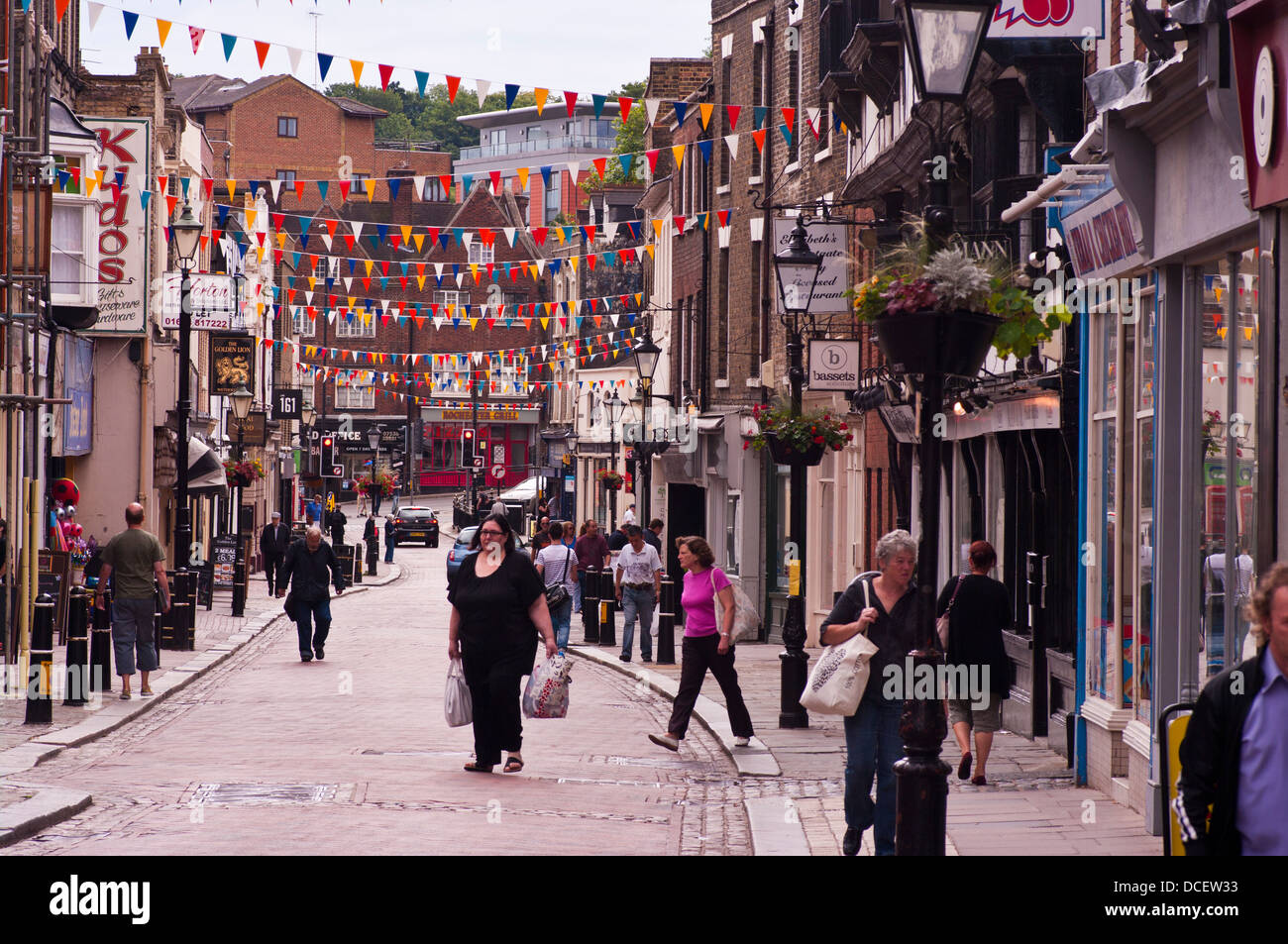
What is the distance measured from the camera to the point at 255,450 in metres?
57.8

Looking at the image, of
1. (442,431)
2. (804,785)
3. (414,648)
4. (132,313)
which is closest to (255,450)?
(132,313)

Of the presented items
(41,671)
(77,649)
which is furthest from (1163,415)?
(77,649)

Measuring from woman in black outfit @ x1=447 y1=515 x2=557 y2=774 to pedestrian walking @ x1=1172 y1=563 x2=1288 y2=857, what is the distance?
754 cm

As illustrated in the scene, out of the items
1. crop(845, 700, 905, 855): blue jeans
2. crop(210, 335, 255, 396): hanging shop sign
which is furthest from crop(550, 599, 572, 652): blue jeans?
crop(210, 335, 255, 396): hanging shop sign

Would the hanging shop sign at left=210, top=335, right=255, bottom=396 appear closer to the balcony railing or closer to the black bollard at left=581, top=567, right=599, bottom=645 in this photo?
the black bollard at left=581, top=567, right=599, bottom=645

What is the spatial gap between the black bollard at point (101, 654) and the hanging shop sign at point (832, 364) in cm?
872

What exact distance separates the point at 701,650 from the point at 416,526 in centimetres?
5762

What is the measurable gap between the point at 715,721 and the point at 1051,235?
5.29 meters

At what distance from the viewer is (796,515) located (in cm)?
1658

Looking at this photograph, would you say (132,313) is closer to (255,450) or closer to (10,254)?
(10,254)

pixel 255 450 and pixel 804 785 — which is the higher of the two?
pixel 255 450

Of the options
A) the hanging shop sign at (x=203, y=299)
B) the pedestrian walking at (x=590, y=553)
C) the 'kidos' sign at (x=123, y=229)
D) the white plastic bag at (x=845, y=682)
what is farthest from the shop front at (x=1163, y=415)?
the hanging shop sign at (x=203, y=299)

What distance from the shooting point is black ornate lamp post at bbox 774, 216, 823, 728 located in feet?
53.1

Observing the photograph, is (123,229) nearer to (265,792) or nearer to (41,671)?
(41,671)
